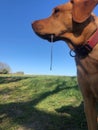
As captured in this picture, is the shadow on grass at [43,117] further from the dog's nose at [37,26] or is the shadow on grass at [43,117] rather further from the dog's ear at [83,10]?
the dog's ear at [83,10]

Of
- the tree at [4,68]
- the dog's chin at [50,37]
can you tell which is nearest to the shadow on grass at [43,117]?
the dog's chin at [50,37]

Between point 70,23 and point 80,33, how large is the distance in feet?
0.74

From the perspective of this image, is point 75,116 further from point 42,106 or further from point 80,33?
point 80,33

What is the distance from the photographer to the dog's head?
6.23 m

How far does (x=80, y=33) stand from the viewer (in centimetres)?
634

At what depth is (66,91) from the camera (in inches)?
439

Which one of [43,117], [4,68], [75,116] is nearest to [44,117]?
[43,117]

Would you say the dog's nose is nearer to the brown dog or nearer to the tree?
the brown dog

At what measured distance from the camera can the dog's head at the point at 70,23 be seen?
245 inches

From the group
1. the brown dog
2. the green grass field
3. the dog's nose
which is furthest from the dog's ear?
the green grass field

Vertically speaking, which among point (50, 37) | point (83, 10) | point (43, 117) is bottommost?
point (43, 117)

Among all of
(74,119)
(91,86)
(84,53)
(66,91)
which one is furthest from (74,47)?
(66,91)

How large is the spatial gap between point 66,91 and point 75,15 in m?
5.11

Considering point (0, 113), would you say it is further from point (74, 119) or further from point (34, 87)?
point (34, 87)
